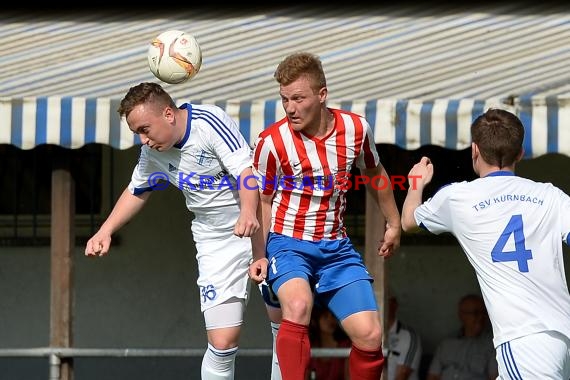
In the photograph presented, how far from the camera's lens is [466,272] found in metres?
12.2

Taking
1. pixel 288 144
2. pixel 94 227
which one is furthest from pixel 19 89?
pixel 288 144

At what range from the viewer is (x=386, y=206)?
25.0 feet

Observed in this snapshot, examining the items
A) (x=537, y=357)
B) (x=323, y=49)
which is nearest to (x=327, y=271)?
(x=537, y=357)

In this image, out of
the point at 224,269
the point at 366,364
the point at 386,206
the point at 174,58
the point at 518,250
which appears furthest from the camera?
the point at 174,58

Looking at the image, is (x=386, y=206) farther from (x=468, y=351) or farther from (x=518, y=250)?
(x=468, y=351)

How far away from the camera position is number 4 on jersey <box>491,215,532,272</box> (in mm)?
6062

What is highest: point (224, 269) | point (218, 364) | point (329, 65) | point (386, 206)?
point (329, 65)

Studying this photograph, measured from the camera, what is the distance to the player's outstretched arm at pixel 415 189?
6457 millimetres

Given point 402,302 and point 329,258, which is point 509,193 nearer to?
point 329,258

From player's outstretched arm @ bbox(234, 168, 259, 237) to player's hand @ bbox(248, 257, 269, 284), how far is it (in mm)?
260

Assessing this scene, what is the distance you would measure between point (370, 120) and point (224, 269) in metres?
1.76

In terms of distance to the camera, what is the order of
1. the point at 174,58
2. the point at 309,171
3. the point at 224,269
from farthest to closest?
1. the point at 174,58
2. the point at 224,269
3. the point at 309,171

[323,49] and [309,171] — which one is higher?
[323,49]

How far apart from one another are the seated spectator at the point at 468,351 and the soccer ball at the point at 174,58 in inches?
162
